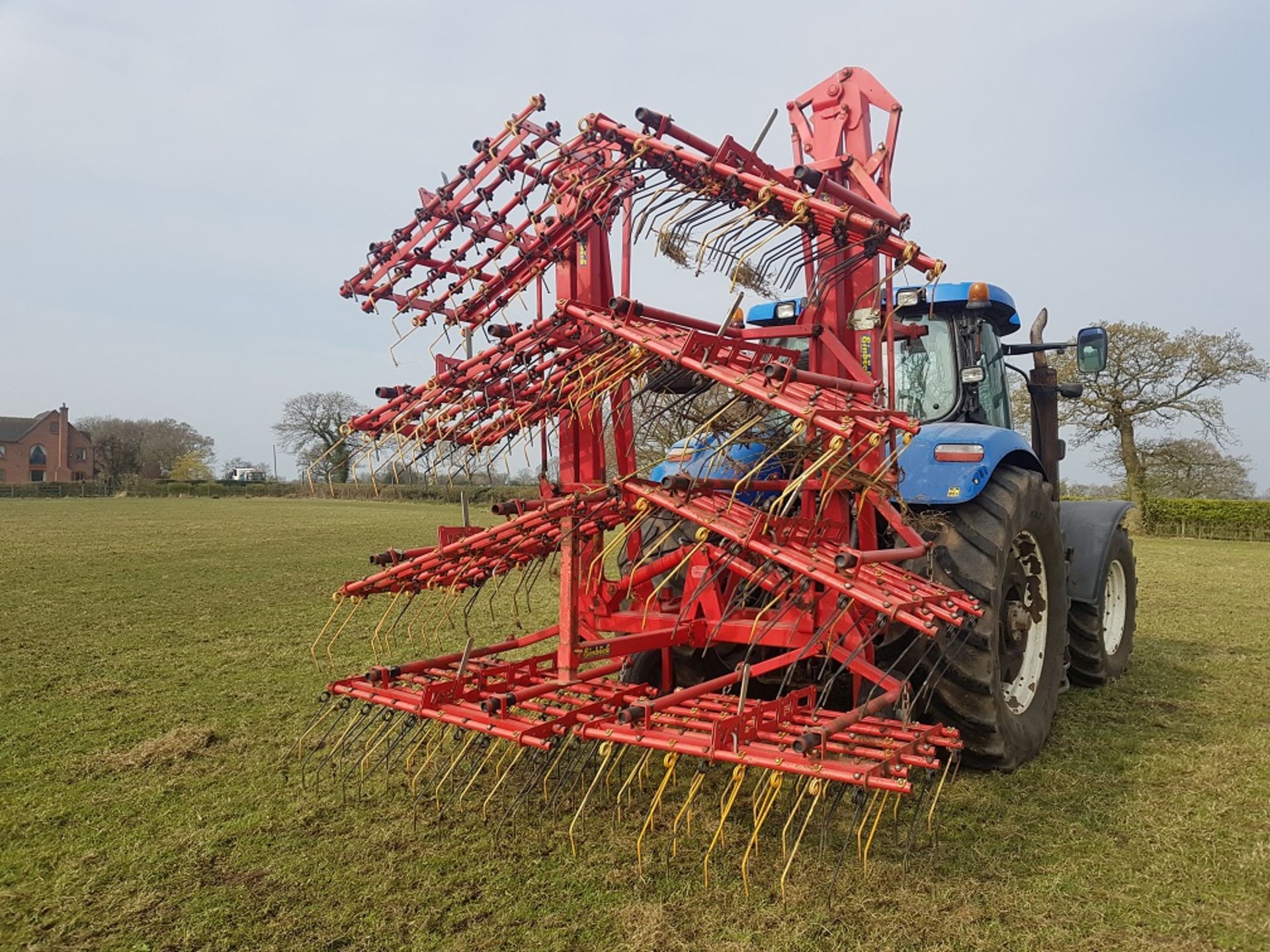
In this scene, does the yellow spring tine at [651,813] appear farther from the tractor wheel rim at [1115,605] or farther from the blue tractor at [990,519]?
the tractor wheel rim at [1115,605]

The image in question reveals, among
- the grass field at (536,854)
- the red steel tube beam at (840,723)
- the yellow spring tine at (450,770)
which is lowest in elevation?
the grass field at (536,854)

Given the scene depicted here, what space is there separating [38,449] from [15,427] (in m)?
2.20

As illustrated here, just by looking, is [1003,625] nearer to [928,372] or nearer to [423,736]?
[928,372]

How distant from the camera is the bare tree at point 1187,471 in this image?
24.7 m

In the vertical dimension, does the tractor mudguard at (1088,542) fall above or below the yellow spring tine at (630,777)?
above

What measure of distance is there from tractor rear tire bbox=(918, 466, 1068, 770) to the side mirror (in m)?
1.33

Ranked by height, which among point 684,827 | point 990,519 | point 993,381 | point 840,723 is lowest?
point 684,827

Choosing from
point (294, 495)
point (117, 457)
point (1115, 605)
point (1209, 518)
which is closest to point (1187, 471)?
point (1209, 518)

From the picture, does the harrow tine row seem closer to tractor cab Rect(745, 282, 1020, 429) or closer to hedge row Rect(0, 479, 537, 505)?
tractor cab Rect(745, 282, 1020, 429)

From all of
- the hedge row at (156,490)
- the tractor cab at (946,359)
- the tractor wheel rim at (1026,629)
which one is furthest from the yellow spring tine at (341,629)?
the hedge row at (156,490)

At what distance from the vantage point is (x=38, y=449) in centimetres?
6103

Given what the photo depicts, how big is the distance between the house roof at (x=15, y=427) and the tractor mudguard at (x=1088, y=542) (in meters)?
70.2

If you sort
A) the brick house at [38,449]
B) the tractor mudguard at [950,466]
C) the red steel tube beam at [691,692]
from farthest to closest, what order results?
the brick house at [38,449], the tractor mudguard at [950,466], the red steel tube beam at [691,692]

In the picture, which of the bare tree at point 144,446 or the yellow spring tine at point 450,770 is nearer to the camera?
the yellow spring tine at point 450,770
